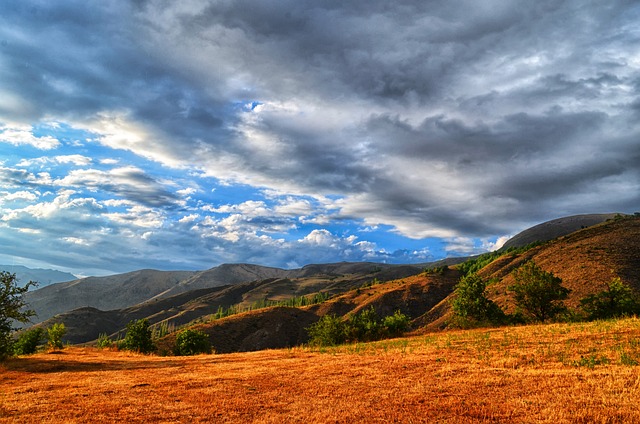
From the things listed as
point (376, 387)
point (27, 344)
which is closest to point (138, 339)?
point (27, 344)

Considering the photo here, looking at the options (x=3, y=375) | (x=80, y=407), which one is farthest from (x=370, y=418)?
(x=3, y=375)

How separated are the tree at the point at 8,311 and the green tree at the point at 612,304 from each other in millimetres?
58006

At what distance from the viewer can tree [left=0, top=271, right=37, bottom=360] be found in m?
30.8

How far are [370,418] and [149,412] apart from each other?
337 inches

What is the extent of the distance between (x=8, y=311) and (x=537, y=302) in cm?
Answer: 5799

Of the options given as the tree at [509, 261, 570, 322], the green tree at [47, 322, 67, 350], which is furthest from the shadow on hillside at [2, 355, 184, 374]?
the tree at [509, 261, 570, 322]

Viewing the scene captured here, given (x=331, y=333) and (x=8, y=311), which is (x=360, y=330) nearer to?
(x=331, y=333)

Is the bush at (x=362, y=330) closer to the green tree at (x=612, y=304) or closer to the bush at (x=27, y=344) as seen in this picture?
the green tree at (x=612, y=304)

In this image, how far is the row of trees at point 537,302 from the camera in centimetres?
4129

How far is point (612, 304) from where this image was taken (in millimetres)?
41500

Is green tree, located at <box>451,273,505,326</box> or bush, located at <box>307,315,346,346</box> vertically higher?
green tree, located at <box>451,273,505,326</box>

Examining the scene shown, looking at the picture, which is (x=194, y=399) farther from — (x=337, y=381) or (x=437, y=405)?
(x=437, y=405)

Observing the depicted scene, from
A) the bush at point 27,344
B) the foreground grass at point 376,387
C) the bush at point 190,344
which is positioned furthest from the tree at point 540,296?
the bush at point 27,344

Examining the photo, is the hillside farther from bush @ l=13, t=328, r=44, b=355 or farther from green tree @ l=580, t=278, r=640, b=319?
bush @ l=13, t=328, r=44, b=355
